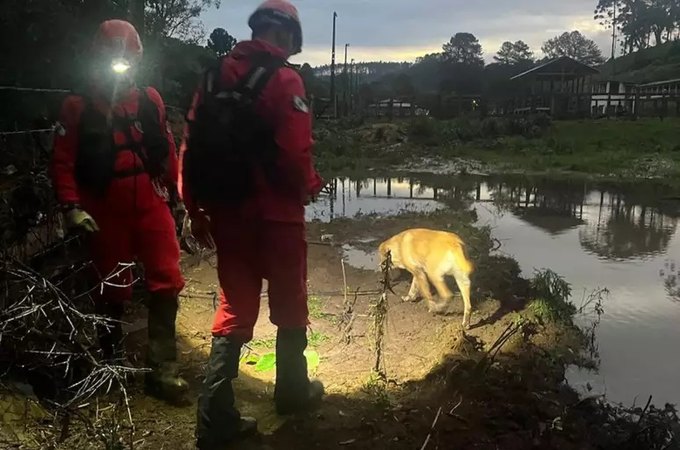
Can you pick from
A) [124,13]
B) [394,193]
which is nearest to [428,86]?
[394,193]

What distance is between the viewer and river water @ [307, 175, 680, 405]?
579 cm

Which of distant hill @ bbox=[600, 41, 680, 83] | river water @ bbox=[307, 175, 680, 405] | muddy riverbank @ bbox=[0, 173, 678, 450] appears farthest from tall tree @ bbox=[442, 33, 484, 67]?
muddy riverbank @ bbox=[0, 173, 678, 450]

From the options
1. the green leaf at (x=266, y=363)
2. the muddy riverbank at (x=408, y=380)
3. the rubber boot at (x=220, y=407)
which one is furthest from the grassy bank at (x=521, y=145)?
the rubber boot at (x=220, y=407)

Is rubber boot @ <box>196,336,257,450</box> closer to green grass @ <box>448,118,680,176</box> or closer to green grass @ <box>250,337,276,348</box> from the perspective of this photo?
green grass @ <box>250,337,276,348</box>

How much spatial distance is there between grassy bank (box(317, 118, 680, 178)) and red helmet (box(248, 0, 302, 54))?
717 inches

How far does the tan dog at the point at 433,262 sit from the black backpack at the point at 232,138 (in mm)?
2964

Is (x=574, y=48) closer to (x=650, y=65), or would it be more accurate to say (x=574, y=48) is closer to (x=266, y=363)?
(x=650, y=65)

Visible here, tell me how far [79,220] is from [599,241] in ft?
29.7

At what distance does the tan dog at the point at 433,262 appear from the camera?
614cm

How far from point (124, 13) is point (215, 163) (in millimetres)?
3194

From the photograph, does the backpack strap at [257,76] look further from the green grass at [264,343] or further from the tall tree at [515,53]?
the tall tree at [515,53]

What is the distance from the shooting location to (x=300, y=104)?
10.9ft

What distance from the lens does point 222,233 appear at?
3543 mm

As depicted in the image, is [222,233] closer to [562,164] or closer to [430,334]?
[430,334]
